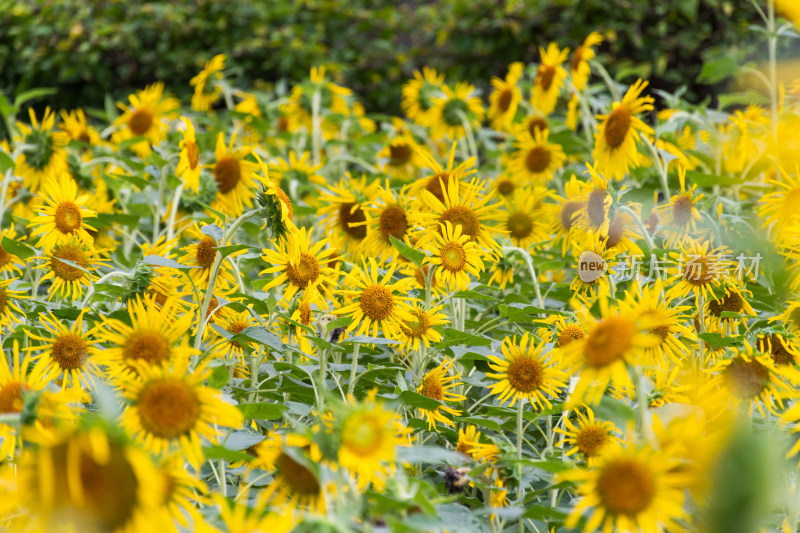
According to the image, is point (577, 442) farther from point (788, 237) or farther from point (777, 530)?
point (788, 237)

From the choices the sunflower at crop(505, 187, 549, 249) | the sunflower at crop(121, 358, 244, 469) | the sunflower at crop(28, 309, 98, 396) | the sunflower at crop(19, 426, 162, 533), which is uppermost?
the sunflower at crop(19, 426, 162, 533)

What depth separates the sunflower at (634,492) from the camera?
3.39 feet

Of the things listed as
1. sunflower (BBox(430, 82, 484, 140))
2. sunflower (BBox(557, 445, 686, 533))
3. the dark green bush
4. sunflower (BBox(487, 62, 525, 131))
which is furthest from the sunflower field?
the dark green bush

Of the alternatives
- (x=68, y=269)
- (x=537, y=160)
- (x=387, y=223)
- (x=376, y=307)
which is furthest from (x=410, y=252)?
(x=537, y=160)

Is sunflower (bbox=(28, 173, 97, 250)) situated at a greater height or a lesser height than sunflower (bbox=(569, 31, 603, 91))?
greater

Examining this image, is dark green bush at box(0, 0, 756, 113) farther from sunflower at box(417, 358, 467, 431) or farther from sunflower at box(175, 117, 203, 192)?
sunflower at box(417, 358, 467, 431)

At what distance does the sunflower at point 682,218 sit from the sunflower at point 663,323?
0.38 m

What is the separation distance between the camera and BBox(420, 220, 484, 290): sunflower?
6.36ft

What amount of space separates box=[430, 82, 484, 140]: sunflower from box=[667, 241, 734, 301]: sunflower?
194 cm

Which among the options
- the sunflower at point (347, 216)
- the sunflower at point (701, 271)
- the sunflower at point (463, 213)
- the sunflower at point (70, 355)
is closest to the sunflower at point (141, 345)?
the sunflower at point (70, 355)

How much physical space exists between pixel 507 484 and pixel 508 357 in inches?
15.9

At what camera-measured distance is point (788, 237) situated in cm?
182

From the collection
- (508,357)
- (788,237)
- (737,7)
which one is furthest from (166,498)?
(737,7)

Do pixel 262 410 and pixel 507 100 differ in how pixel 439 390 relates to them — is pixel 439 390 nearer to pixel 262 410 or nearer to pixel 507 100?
pixel 262 410
